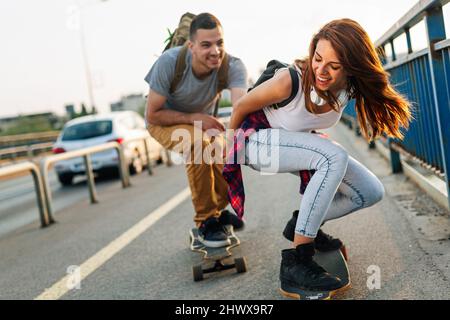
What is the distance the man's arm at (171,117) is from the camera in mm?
4445

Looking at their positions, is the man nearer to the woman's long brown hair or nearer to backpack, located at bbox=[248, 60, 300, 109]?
backpack, located at bbox=[248, 60, 300, 109]

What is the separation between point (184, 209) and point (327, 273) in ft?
13.4

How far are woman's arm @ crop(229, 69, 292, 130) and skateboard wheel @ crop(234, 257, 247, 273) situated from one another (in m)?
1.02

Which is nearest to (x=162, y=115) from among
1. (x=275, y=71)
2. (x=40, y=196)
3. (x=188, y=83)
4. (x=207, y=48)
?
(x=188, y=83)

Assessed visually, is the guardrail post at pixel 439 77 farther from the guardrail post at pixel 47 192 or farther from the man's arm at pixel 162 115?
the guardrail post at pixel 47 192

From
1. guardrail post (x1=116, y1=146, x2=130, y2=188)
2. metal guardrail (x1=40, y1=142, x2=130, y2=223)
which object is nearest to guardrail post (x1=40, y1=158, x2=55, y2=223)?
metal guardrail (x1=40, y1=142, x2=130, y2=223)

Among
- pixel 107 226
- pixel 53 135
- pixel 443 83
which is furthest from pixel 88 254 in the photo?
pixel 53 135

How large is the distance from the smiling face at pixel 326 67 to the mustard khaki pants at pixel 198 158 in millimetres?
1558

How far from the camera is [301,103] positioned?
130 inches

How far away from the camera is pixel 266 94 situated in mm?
3316

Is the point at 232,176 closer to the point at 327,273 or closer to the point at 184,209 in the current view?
the point at 327,273

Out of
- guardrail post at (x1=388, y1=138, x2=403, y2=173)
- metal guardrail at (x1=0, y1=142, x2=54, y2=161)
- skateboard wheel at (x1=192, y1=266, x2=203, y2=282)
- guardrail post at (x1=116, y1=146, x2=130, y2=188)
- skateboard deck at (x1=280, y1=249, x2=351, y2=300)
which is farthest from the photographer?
metal guardrail at (x1=0, y1=142, x2=54, y2=161)

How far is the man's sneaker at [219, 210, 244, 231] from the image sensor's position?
4.73 meters

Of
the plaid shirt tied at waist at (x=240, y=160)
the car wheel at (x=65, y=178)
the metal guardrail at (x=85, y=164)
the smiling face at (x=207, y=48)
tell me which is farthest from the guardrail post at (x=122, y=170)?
the plaid shirt tied at waist at (x=240, y=160)
